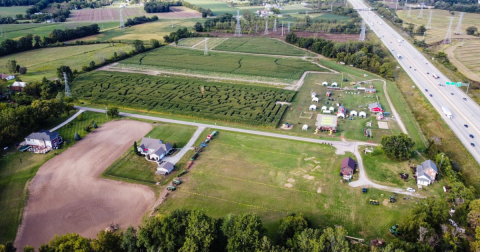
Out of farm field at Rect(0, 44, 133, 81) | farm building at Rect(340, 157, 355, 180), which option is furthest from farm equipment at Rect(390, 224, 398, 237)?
farm field at Rect(0, 44, 133, 81)

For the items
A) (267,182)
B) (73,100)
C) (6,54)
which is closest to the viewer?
(267,182)

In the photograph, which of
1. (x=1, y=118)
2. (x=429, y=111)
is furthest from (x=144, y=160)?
(x=429, y=111)

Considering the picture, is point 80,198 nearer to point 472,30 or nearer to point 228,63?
point 228,63

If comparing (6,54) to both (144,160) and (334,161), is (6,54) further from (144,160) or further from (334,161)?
(334,161)

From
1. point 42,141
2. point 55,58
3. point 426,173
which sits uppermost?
point 55,58

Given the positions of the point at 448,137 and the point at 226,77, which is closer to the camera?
the point at 448,137

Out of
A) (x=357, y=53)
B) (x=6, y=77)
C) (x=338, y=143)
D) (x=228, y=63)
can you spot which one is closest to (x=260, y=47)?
(x=228, y=63)

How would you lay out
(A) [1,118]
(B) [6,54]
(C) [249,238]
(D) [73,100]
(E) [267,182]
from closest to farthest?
(C) [249,238]
(E) [267,182]
(A) [1,118]
(D) [73,100]
(B) [6,54]
